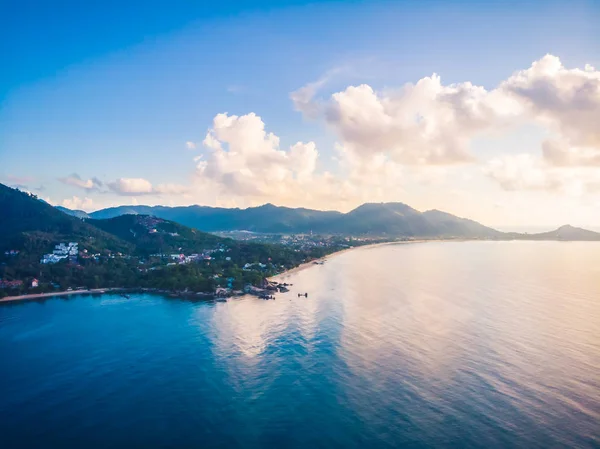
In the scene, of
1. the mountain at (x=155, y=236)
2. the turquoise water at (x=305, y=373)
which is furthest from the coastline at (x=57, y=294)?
the mountain at (x=155, y=236)

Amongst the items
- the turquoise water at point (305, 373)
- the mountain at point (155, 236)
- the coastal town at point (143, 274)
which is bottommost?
the turquoise water at point (305, 373)

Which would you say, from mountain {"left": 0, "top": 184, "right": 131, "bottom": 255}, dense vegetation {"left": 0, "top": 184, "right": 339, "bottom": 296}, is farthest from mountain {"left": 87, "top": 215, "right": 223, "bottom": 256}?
mountain {"left": 0, "top": 184, "right": 131, "bottom": 255}

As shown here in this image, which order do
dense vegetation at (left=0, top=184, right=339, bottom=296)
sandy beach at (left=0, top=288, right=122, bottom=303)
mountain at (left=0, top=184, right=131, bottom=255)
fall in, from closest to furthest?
sandy beach at (left=0, top=288, right=122, bottom=303)
dense vegetation at (left=0, top=184, right=339, bottom=296)
mountain at (left=0, top=184, right=131, bottom=255)

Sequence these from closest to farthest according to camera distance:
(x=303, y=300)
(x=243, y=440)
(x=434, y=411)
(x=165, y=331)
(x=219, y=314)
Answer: (x=243, y=440)
(x=434, y=411)
(x=165, y=331)
(x=219, y=314)
(x=303, y=300)

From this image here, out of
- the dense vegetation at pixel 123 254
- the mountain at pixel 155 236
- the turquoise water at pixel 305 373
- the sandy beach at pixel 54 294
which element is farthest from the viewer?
the mountain at pixel 155 236

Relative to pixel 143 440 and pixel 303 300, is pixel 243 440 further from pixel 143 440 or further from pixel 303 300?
pixel 303 300

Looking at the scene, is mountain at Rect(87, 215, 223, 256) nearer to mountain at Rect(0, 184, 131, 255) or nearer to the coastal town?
mountain at Rect(0, 184, 131, 255)

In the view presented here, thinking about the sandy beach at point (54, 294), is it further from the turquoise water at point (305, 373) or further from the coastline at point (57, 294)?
the turquoise water at point (305, 373)

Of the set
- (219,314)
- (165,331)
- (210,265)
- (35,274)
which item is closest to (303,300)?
(219,314)
